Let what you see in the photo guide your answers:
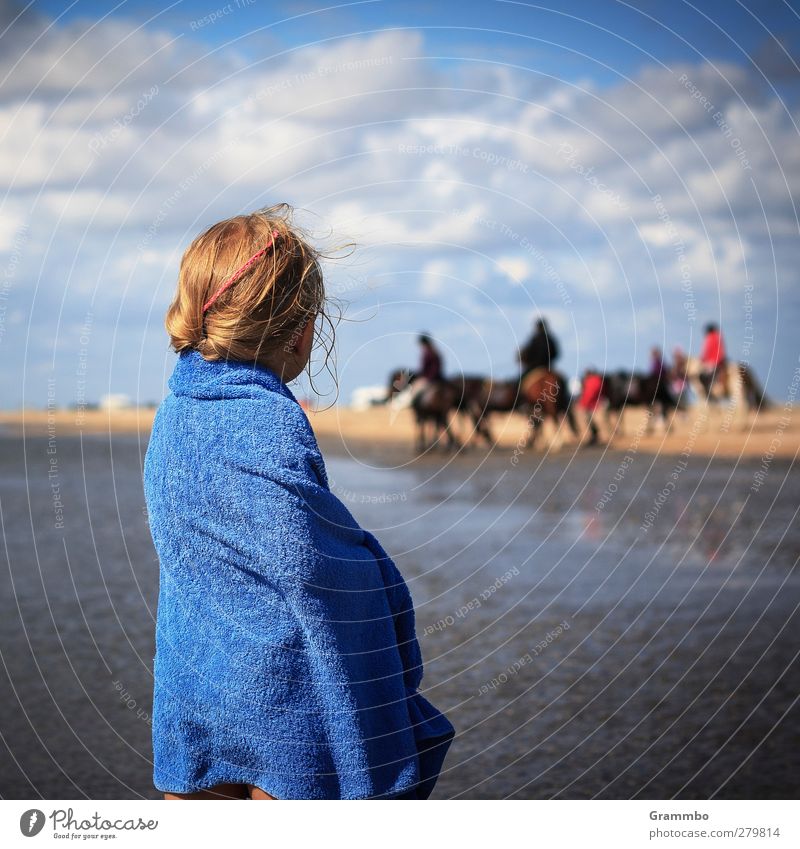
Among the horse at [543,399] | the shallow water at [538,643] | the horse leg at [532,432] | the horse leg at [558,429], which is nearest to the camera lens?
the shallow water at [538,643]

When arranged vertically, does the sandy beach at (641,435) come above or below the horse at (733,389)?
below

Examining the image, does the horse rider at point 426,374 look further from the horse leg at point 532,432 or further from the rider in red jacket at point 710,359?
the rider in red jacket at point 710,359

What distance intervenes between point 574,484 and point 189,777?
1175 centimetres

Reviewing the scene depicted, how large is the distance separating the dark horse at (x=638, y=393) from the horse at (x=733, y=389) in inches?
20.6

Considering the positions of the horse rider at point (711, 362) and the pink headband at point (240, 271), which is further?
the horse rider at point (711, 362)

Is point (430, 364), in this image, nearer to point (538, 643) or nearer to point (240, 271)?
point (538, 643)

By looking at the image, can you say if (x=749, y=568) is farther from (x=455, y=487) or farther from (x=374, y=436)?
(x=374, y=436)

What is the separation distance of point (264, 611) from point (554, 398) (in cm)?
1704
